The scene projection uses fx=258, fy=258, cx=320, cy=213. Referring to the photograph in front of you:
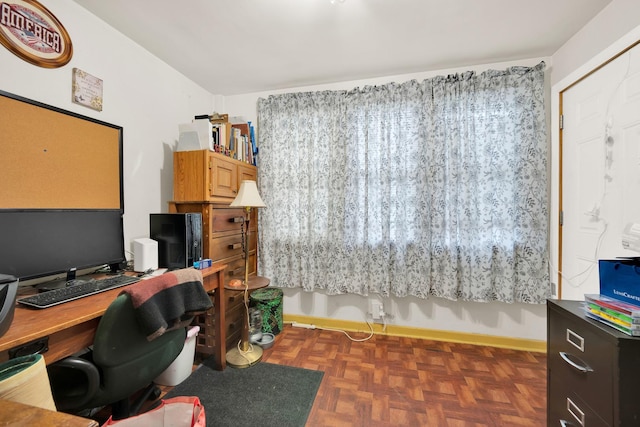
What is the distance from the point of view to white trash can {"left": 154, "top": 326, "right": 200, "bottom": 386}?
1.70 m

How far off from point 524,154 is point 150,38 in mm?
3001

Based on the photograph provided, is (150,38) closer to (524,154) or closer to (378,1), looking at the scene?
(378,1)

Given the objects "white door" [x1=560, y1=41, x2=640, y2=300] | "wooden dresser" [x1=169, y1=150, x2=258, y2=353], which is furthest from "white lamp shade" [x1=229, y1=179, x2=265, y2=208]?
"white door" [x1=560, y1=41, x2=640, y2=300]

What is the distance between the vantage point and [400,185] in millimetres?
2332

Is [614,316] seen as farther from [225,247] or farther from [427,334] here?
[225,247]

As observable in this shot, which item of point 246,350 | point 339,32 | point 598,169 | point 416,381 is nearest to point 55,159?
point 246,350

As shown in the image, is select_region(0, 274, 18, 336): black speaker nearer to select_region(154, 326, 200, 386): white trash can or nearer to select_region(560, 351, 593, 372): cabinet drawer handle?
select_region(154, 326, 200, 386): white trash can

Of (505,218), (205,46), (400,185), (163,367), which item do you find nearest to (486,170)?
(505,218)

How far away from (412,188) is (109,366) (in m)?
2.28

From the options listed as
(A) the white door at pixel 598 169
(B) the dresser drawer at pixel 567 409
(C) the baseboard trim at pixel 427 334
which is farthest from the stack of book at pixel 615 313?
(C) the baseboard trim at pixel 427 334

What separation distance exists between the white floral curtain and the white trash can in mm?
977

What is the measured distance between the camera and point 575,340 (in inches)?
42.7

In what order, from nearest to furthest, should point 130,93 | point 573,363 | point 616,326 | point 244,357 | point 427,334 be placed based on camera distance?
point 616,326, point 573,363, point 130,93, point 244,357, point 427,334

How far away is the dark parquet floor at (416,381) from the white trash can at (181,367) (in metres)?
0.56
